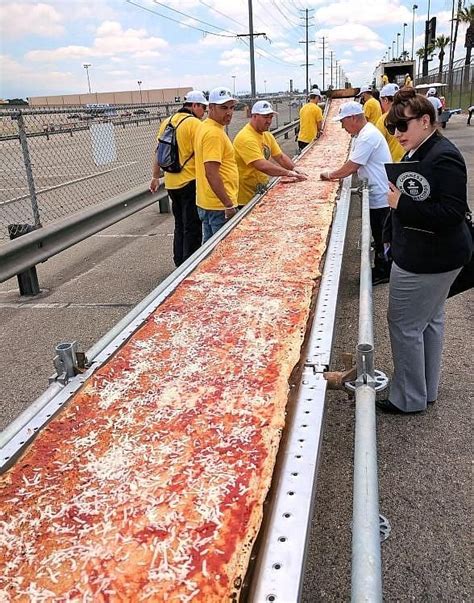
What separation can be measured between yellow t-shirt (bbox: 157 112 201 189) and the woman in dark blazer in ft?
9.61

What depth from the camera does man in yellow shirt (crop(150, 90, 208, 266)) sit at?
221 inches

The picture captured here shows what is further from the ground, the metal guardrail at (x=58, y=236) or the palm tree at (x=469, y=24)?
the palm tree at (x=469, y=24)

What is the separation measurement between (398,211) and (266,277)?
87 centimetres

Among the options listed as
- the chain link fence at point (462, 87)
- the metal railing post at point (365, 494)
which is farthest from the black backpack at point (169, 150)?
the chain link fence at point (462, 87)

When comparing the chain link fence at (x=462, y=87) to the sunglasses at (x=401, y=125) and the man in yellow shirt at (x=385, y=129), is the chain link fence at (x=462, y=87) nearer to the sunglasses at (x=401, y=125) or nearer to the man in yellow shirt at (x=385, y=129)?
the man in yellow shirt at (x=385, y=129)

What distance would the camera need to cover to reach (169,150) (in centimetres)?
562

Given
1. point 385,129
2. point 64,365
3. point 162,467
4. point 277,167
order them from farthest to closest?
1. point 385,129
2. point 277,167
3. point 64,365
4. point 162,467

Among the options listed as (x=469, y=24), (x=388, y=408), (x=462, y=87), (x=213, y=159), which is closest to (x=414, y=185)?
(x=388, y=408)

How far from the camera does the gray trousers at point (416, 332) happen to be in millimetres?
3111

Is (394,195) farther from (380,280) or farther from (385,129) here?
(385,129)

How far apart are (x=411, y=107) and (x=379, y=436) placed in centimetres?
187

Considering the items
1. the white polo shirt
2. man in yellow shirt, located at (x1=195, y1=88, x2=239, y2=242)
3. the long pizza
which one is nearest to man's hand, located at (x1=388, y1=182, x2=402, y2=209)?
the long pizza

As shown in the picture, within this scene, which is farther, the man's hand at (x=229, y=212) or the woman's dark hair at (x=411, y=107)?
the man's hand at (x=229, y=212)

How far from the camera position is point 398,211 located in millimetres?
2980
